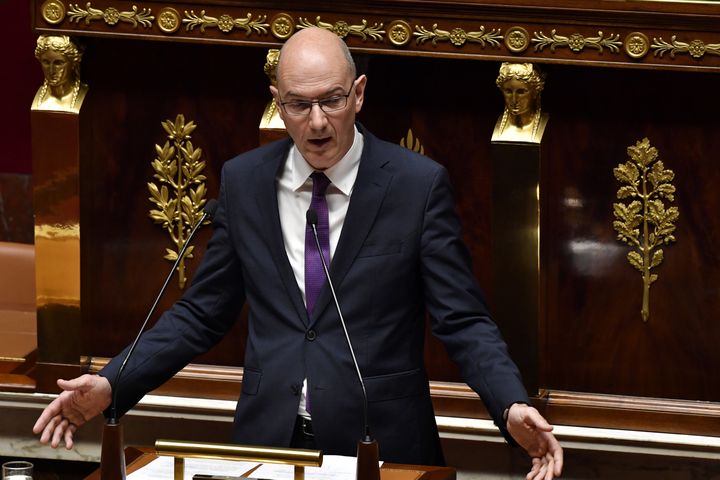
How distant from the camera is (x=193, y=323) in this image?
2.69m

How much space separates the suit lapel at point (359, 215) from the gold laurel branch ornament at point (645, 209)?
38.4 inches

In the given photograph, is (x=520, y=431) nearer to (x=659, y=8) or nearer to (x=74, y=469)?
(x=659, y=8)

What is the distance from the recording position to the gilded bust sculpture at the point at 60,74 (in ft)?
11.8

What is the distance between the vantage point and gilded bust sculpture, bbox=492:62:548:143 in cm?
339

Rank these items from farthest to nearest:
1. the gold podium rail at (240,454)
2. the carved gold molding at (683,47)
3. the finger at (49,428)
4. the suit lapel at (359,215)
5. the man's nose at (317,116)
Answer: the carved gold molding at (683,47)
the suit lapel at (359,215)
the man's nose at (317,116)
the finger at (49,428)
the gold podium rail at (240,454)

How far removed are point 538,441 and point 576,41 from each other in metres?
1.30

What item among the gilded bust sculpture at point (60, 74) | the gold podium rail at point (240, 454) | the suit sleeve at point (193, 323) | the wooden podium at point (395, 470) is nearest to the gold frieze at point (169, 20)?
the gilded bust sculpture at point (60, 74)

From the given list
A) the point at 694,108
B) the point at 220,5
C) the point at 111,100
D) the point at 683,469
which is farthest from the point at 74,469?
the point at 694,108

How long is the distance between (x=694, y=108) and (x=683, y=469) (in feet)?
2.73

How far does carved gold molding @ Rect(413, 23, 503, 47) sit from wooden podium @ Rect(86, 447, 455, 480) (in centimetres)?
133

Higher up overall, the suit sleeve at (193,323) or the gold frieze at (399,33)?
the gold frieze at (399,33)

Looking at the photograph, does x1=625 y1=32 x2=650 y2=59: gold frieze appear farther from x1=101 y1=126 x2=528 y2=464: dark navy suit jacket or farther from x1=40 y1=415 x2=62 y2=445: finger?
x1=40 y1=415 x2=62 y2=445: finger

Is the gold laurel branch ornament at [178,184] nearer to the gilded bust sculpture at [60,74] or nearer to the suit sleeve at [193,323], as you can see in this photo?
the gilded bust sculpture at [60,74]

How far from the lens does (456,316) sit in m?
2.60
